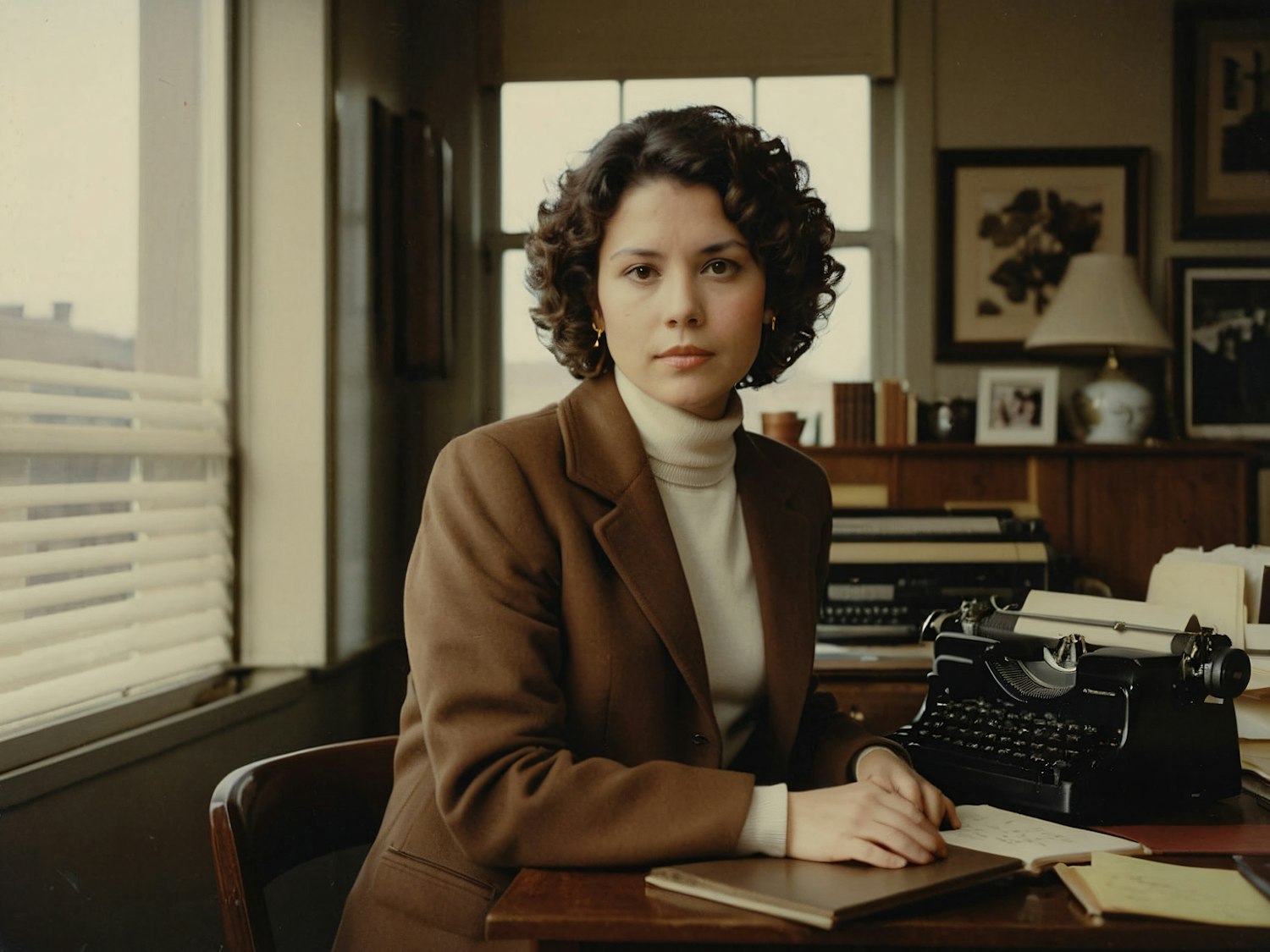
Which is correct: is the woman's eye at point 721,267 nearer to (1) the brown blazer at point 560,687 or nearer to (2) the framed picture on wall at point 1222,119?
(1) the brown blazer at point 560,687

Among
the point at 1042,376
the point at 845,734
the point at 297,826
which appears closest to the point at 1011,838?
the point at 845,734

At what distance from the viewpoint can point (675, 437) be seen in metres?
1.51

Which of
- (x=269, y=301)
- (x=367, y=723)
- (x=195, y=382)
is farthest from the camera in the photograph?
(x=367, y=723)

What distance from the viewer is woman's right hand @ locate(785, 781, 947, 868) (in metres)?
1.06

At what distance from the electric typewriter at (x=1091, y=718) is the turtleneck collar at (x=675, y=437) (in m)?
0.44

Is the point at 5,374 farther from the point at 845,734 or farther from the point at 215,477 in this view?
the point at 845,734

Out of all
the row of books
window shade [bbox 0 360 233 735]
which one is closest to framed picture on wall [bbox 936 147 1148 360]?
the row of books

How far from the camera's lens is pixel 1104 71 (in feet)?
12.4

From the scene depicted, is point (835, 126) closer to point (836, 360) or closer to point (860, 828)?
point (836, 360)

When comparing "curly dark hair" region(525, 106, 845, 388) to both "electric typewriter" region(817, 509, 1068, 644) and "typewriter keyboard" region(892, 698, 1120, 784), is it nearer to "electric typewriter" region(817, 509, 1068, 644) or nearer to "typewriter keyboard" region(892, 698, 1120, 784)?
"typewriter keyboard" region(892, 698, 1120, 784)

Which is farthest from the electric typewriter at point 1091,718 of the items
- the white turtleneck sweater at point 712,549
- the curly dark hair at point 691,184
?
the curly dark hair at point 691,184

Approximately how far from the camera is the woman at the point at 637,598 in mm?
1118

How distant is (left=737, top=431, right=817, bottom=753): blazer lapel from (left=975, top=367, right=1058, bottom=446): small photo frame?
218cm

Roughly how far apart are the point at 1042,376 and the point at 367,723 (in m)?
2.31
